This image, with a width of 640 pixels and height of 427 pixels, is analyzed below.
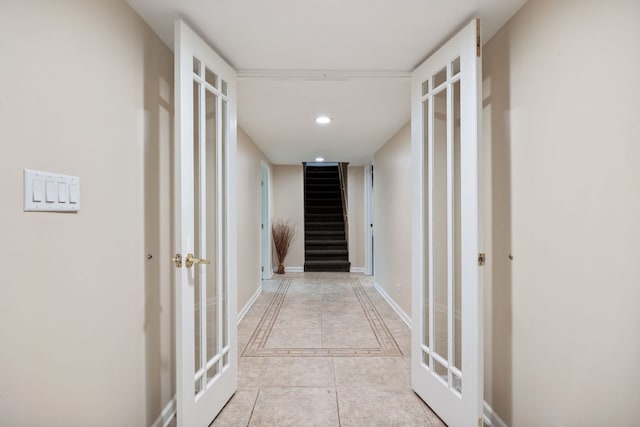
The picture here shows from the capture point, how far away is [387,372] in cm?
239

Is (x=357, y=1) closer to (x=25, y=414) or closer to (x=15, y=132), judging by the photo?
(x=15, y=132)

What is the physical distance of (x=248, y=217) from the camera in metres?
4.24

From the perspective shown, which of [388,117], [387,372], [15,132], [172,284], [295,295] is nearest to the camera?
[15,132]

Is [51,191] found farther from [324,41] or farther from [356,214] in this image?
[356,214]

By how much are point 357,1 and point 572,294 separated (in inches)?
61.3

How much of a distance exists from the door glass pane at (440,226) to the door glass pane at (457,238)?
72 millimetres

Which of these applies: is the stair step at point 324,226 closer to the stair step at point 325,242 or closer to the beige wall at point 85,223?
the stair step at point 325,242

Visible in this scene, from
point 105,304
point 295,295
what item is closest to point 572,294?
point 105,304

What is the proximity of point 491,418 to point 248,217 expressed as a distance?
337 centimetres

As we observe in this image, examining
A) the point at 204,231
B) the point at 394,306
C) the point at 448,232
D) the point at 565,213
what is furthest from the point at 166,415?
the point at 394,306

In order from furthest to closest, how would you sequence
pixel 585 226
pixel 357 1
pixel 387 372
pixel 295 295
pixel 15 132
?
pixel 295 295, pixel 387 372, pixel 357 1, pixel 585 226, pixel 15 132

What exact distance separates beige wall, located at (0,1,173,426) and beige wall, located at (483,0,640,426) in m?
1.86

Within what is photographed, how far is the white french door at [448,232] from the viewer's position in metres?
1.54

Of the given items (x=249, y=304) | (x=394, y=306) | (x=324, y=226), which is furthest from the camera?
(x=324, y=226)
